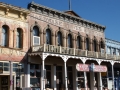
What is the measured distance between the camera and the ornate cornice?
85.1 ft

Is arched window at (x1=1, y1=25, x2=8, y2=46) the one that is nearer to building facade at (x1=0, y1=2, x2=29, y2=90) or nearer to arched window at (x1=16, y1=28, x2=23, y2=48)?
building facade at (x1=0, y1=2, x2=29, y2=90)

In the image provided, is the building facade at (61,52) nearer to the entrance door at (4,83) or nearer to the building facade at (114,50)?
the entrance door at (4,83)

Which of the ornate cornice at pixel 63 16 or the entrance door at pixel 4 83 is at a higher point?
the ornate cornice at pixel 63 16

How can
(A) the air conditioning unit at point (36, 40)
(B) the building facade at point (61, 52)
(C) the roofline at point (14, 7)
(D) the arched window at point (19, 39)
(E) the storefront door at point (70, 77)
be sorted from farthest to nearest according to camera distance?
(E) the storefront door at point (70, 77)
(A) the air conditioning unit at point (36, 40)
(B) the building facade at point (61, 52)
(D) the arched window at point (19, 39)
(C) the roofline at point (14, 7)

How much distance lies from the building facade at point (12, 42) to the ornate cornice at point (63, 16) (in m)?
1.58

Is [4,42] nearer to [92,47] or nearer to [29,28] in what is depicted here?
[29,28]

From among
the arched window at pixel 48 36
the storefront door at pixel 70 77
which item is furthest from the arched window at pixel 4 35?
the storefront door at pixel 70 77

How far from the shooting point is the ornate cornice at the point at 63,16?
85.1 feet

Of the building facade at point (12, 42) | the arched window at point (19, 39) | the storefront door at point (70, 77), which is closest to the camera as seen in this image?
the building facade at point (12, 42)

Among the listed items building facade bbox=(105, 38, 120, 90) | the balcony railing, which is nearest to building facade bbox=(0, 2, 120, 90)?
the balcony railing

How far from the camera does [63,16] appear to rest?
1159 inches

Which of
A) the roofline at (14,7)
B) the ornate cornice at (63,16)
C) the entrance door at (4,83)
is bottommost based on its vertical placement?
the entrance door at (4,83)

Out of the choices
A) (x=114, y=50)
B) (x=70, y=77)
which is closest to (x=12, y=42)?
(x=70, y=77)

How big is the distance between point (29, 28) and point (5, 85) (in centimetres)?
634
